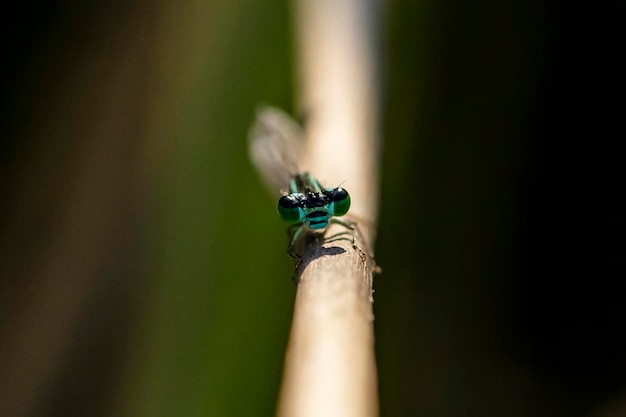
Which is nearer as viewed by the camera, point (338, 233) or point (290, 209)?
point (338, 233)

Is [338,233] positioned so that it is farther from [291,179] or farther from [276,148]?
[276,148]

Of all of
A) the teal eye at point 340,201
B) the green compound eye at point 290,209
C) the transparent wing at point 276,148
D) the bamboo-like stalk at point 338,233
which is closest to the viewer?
the bamboo-like stalk at point 338,233

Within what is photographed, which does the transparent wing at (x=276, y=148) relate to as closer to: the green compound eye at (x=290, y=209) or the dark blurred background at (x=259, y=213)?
the dark blurred background at (x=259, y=213)

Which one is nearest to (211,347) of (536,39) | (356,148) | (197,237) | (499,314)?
(197,237)

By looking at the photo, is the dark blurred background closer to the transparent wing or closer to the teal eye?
the transparent wing

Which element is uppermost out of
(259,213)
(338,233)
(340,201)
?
(259,213)

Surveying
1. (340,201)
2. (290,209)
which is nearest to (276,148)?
(290,209)

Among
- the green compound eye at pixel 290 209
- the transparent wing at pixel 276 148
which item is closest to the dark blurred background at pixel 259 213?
the transparent wing at pixel 276 148
